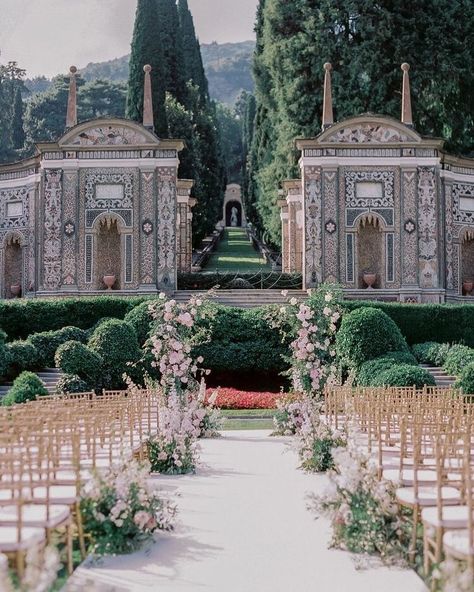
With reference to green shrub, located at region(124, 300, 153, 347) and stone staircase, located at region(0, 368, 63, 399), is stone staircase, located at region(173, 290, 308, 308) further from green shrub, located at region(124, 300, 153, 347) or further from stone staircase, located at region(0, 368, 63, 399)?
stone staircase, located at region(0, 368, 63, 399)

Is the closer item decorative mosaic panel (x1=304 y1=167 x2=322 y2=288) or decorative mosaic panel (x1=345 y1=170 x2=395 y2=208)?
decorative mosaic panel (x1=304 y1=167 x2=322 y2=288)

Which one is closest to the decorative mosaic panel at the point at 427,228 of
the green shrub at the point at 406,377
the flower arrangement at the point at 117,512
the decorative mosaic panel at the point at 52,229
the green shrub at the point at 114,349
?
the green shrub at the point at 406,377

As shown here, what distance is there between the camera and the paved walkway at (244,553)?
6.77 metres

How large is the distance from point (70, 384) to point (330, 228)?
1337cm

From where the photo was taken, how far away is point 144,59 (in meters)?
40.6

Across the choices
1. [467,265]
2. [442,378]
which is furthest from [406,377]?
[467,265]

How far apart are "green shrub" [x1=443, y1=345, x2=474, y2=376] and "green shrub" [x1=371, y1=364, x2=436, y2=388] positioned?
9.06 ft

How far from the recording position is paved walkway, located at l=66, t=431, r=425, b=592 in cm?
677

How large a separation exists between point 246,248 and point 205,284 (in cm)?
2898

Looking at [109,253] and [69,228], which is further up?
[69,228]

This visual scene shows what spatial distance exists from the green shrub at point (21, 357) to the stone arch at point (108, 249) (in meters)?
8.04

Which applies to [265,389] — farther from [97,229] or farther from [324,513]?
[324,513]

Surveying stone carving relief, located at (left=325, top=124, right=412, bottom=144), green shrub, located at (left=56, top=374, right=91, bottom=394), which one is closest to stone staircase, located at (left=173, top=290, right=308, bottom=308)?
stone carving relief, located at (left=325, top=124, right=412, bottom=144)

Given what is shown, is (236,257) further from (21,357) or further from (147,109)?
(21,357)
